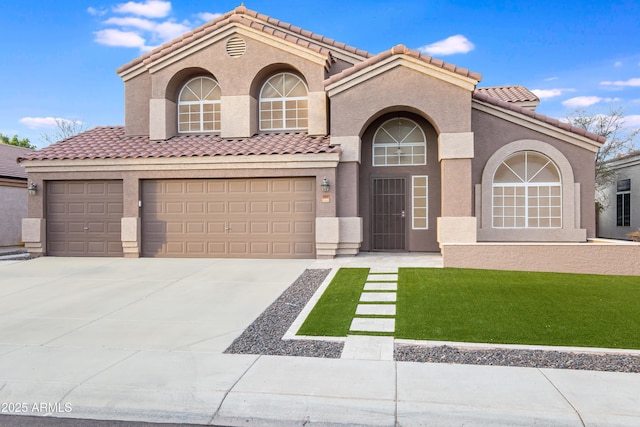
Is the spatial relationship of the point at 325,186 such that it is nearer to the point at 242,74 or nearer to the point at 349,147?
the point at 349,147

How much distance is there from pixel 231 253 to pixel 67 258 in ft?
17.7

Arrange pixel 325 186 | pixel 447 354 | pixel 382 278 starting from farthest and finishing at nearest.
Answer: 1. pixel 325 186
2. pixel 382 278
3. pixel 447 354

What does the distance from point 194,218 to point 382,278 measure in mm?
6877

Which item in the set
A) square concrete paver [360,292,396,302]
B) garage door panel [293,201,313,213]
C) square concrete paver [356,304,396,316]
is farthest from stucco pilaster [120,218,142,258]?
square concrete paver [356,304,396,316]

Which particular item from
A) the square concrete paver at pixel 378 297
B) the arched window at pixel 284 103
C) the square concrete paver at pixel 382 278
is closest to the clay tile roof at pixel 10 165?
the arched window at pixel 284 103

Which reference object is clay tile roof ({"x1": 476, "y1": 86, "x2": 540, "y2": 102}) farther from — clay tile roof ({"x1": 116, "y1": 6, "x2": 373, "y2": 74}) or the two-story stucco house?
clay tile roof ({"x1": 116, "y1": 6, "x2": 373, "y2": 74})

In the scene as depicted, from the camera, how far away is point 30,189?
14883 mm

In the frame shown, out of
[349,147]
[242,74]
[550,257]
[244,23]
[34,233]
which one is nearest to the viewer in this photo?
[550,257]

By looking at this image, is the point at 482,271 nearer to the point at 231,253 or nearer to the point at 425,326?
the point at 425,326

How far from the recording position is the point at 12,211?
18.8 metres

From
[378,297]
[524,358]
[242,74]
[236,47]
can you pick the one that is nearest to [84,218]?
[242,74]

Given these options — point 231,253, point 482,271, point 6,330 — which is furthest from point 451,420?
point 231,253

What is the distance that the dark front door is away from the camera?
1475 cm

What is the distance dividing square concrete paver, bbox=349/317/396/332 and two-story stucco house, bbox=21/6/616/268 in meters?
6.16
